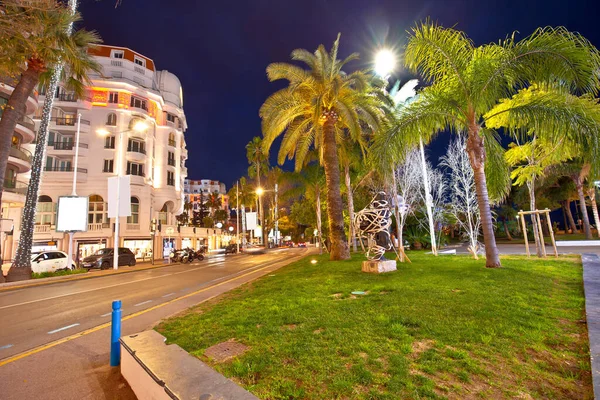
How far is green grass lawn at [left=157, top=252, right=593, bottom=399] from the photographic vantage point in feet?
10.8

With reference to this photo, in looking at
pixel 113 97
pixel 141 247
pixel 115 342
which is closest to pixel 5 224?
pixel 141 247

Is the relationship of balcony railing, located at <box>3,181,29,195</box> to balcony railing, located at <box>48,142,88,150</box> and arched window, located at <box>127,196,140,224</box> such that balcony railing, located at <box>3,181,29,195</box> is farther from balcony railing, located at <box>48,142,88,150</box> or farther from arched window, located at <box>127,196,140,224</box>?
arched window, located at <box>127,196,140,224</box>

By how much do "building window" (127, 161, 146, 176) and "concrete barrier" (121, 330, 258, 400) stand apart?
38703 mm

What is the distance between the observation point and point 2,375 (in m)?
4.52

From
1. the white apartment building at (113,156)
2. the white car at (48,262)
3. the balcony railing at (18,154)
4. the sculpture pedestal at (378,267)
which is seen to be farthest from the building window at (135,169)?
the sculpture pedestal at (378,267)

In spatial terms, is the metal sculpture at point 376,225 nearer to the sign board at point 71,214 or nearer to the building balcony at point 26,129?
the sign board at point 71,214

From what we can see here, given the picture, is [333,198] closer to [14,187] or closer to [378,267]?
[378,267]

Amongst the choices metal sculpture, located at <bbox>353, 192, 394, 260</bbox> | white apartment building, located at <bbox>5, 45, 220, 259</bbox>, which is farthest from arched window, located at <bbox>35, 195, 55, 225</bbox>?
metal sculpture, located at <bbox>353, 192, 394, 260</bbox>

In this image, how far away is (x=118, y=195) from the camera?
23.7m

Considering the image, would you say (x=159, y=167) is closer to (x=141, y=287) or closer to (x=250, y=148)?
(x=250, y=148)

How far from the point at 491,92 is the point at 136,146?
39328mm

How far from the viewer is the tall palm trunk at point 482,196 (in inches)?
430

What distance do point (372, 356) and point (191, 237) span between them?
49742 mm

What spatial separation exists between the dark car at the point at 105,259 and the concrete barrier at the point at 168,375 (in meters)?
26.1
